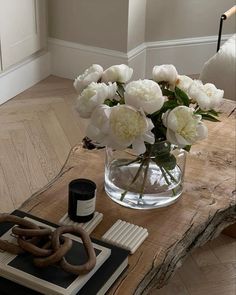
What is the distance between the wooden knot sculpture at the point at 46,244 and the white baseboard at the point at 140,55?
189cm

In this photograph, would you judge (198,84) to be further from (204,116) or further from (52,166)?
(52,166)

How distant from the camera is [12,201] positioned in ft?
7.06

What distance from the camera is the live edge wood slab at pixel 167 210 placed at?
→ 125 centimetres

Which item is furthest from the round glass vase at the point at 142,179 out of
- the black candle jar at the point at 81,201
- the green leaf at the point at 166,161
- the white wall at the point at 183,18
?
the white wall at the point at 183,18

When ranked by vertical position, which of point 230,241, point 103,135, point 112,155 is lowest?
point 230,241

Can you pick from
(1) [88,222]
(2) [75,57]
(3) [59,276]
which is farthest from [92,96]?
(2) [75,57]

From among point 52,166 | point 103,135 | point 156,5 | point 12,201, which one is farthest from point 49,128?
point 103,135

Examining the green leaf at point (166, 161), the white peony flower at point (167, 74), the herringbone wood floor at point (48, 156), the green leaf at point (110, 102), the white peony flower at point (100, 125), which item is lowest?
the herringbone wood floor at point (48, 156)

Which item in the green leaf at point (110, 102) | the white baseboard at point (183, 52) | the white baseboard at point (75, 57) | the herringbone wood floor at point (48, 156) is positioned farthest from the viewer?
the white baseboard at point (183, 52)

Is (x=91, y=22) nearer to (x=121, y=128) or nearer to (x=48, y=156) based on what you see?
(x=48, y=156)

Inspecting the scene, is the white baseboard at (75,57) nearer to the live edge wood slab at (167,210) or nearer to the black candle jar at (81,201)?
the live edge wood slab at (167,210)

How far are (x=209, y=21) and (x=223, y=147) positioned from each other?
1.68 m

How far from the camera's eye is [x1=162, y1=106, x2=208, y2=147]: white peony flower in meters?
1.26

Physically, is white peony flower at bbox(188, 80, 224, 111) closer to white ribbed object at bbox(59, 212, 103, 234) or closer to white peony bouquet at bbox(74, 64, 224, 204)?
white peony bouquet at bbox(74, 64, 224, 204)
